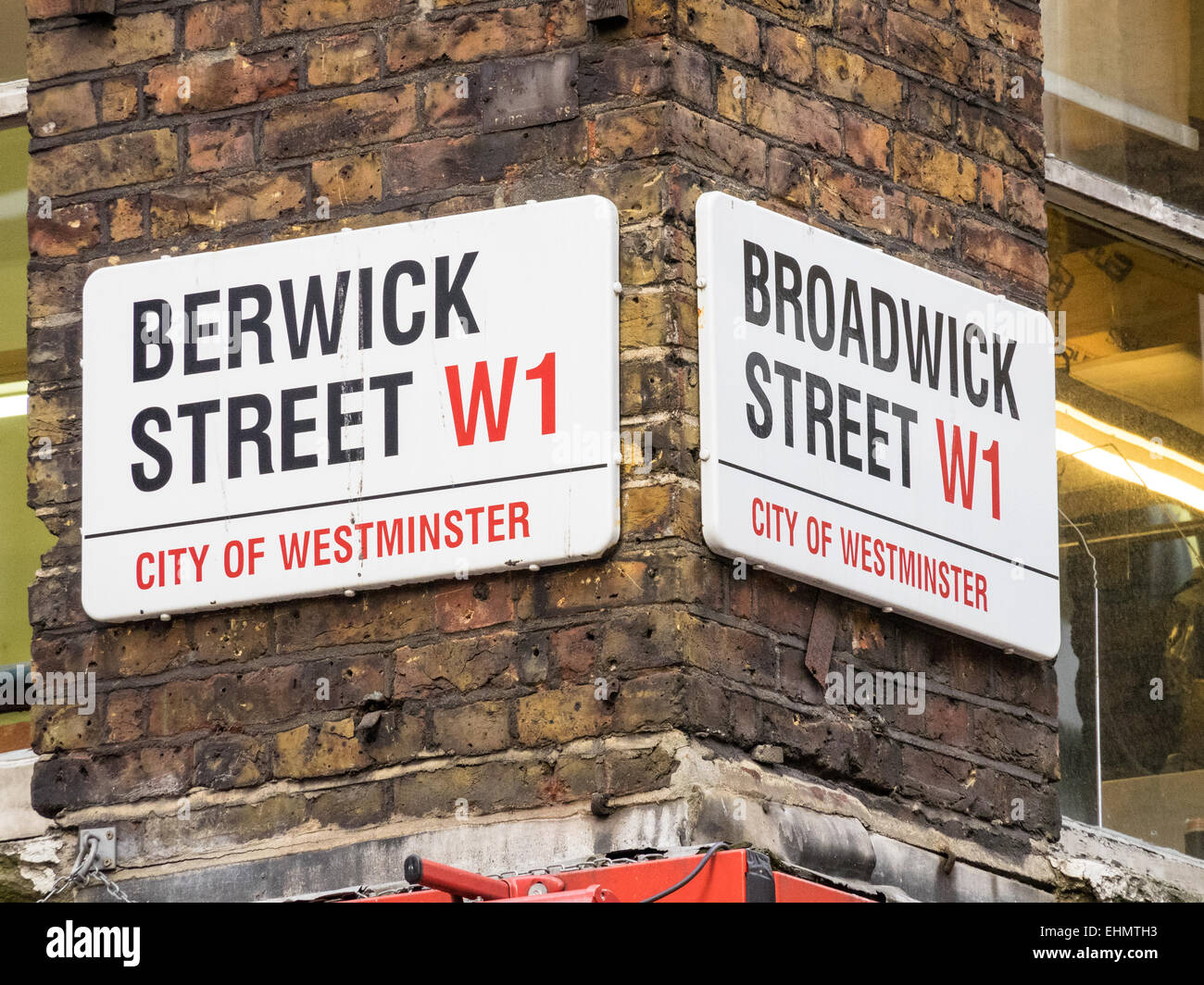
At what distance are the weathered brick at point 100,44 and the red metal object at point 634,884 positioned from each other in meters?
1.89

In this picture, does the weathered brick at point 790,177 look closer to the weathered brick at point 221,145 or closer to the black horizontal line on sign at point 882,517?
the black horizontal line on sign at point 882,517

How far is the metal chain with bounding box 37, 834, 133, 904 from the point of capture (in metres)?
4.61

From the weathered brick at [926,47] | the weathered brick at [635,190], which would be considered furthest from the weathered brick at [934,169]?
the weathered brick at [635,190]

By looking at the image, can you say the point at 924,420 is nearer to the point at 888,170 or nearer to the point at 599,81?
the point at 888,170

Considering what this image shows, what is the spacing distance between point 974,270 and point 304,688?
165cm

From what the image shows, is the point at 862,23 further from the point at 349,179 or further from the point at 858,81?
the point at 349,179

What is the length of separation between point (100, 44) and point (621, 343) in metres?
1.34

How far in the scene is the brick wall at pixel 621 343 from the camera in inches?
174

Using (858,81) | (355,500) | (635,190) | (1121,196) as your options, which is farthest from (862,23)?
(355,500)

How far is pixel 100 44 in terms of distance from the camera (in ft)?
16.4

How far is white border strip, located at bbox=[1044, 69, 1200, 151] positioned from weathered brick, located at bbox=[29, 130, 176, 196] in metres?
2.06
